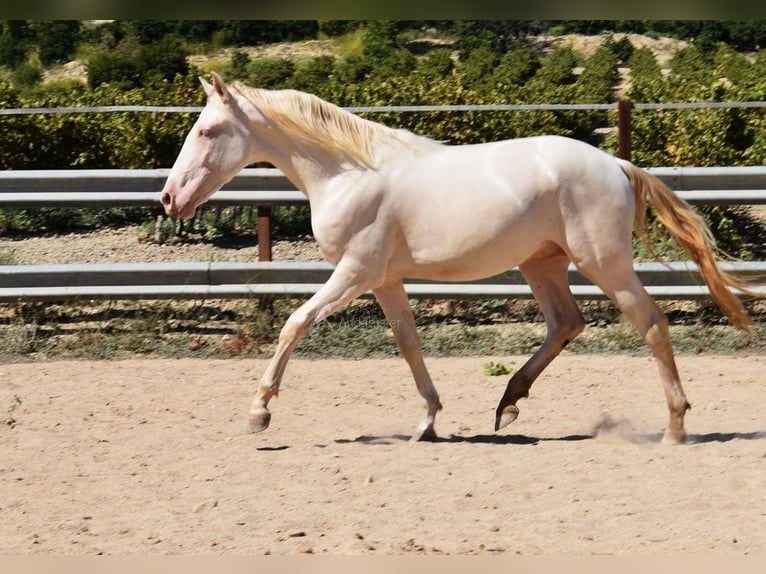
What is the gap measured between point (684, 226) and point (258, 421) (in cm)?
226

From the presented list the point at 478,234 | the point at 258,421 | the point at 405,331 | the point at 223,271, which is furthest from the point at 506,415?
→ the point at 223,271

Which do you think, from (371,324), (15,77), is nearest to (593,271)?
(371,324)

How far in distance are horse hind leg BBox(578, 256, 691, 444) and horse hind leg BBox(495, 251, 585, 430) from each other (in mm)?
383

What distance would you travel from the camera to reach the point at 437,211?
16.8 ft

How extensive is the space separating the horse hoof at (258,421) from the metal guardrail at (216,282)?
8.26 feet

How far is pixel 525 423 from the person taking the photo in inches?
225

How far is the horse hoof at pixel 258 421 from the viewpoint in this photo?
5.25 m

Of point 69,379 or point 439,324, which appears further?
point 439,324

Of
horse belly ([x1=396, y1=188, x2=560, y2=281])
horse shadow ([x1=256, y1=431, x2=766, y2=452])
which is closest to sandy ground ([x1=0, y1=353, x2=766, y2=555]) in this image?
horse shadow ([x1=256, y1=431, x2=766, y2=452])

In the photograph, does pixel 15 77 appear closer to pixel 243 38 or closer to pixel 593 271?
pixel 243 38

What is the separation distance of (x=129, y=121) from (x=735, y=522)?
33.0 feet

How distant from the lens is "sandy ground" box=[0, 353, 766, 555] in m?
3.78

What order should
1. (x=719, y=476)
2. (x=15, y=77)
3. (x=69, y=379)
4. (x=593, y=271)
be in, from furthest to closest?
(x=15, y=77) → (x=69, y=379) → (x=593, y=271) → (x=719, y=476)

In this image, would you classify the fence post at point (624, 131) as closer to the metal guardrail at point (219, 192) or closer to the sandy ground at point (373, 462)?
the metal guardrail at point (219, 192)
